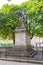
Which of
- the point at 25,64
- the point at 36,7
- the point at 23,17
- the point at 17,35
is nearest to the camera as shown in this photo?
the point at 25,64

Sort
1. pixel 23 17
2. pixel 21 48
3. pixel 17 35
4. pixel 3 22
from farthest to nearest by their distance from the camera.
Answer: pixel 3 22, pixel 23 17, pixel 17 35, pixel 21 48

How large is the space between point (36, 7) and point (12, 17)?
1456 cm

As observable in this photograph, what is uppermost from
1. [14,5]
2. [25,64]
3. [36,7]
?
[14,5]

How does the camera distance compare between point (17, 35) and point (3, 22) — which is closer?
point (17, 35)

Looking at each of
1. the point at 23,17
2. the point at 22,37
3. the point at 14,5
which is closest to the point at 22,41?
the point at 22,37

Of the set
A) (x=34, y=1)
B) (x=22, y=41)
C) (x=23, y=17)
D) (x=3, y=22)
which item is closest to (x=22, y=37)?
(x=22, y=41)

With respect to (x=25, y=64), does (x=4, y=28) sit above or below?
above

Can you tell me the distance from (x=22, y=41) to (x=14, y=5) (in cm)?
1187

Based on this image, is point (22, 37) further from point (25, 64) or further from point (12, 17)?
point (12, 17)

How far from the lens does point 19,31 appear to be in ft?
53.0

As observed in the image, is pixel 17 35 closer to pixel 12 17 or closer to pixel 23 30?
pixel 23 30

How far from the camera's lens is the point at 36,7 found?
1158 centimetres

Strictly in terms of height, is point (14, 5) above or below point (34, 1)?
above

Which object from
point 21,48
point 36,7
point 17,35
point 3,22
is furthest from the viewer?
point 3,22
